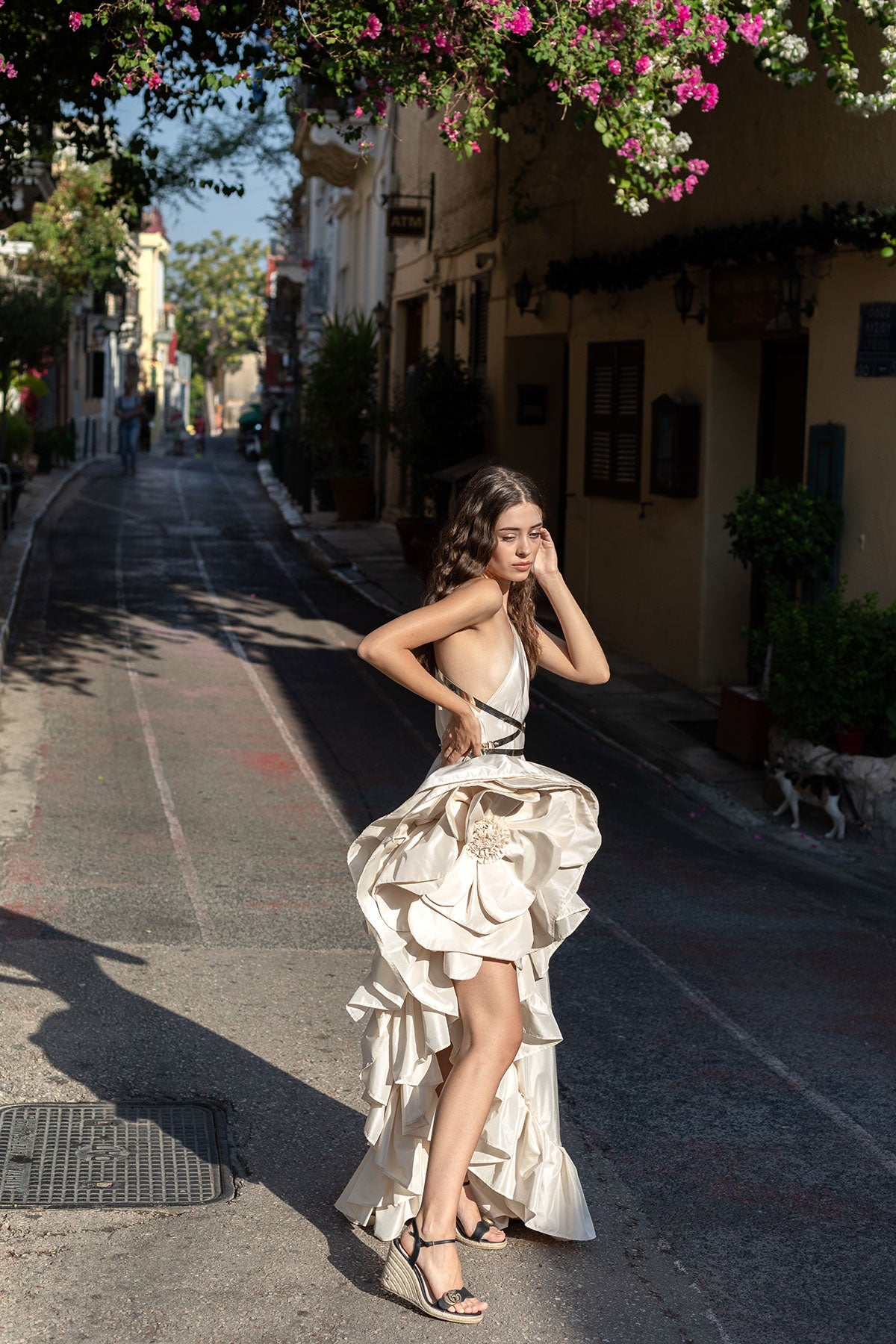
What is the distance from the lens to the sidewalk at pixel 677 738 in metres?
9.25

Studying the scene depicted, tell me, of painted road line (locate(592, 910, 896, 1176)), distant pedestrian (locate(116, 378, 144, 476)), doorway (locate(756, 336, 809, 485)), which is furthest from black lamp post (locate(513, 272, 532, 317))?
distant pedestrian (locate(116, 378, 144, 476))

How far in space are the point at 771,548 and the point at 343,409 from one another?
15.6 meters

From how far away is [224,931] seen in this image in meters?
6.71

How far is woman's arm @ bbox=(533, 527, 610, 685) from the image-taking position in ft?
12.8

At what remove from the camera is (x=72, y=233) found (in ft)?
113

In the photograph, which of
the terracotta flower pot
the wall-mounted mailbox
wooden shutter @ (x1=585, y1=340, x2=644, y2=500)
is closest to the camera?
the terracotta flower pot

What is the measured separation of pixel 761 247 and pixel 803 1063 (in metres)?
7.42

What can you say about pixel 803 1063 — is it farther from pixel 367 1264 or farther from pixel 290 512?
pixel 290 512

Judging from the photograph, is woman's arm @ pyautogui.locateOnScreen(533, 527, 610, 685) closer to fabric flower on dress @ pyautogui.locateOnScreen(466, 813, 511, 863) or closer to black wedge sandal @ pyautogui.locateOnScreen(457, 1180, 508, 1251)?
fabric flower on dress @ pyautogui.locateOnScreen(466, 813, 511, 863)

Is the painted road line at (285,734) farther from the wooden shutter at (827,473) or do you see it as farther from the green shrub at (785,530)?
the wooden shutter at (827,473)

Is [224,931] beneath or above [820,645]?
beneath

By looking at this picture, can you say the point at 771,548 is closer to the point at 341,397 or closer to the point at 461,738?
the point at 461,738

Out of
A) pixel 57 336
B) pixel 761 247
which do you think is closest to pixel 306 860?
pixel 761 247

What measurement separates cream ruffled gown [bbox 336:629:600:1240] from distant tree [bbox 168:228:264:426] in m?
90.6
